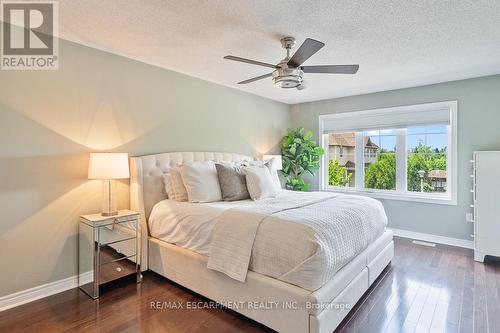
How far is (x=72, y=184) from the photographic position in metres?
2.70

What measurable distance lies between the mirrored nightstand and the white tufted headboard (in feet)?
0.47

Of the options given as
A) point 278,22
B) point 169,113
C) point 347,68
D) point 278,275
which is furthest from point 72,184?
point 347,68

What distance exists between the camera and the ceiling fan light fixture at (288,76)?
249 centimetres

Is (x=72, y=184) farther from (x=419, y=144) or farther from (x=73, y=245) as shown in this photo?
(x=419, y=144)

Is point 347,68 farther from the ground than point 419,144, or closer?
farther from the ground

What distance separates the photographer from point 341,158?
527 cm

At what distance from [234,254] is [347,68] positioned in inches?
73.7

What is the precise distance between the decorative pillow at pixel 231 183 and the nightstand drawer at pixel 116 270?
1200 mm

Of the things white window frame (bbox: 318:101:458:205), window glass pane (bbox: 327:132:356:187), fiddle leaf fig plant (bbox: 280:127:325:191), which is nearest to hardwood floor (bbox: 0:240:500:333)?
white window frame (bbox: 318:101:458:205)

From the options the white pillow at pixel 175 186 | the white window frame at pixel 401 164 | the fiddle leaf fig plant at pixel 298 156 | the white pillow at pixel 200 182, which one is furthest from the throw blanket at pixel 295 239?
the fiddle leaf fig plant at pixel 298 156

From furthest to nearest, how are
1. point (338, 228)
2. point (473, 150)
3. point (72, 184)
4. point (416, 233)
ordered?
1. point (416, 233)
2. point (473, 150)
3. point (72, 184)
4. point (338, 228)

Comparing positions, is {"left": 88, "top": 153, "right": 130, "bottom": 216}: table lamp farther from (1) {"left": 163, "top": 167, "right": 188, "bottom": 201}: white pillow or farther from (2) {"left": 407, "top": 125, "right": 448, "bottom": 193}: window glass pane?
(2) {"left": 407, "top": 125, "right": 448, "bottom": 193}: window glass pane

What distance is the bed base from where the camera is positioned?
5.85 feet
